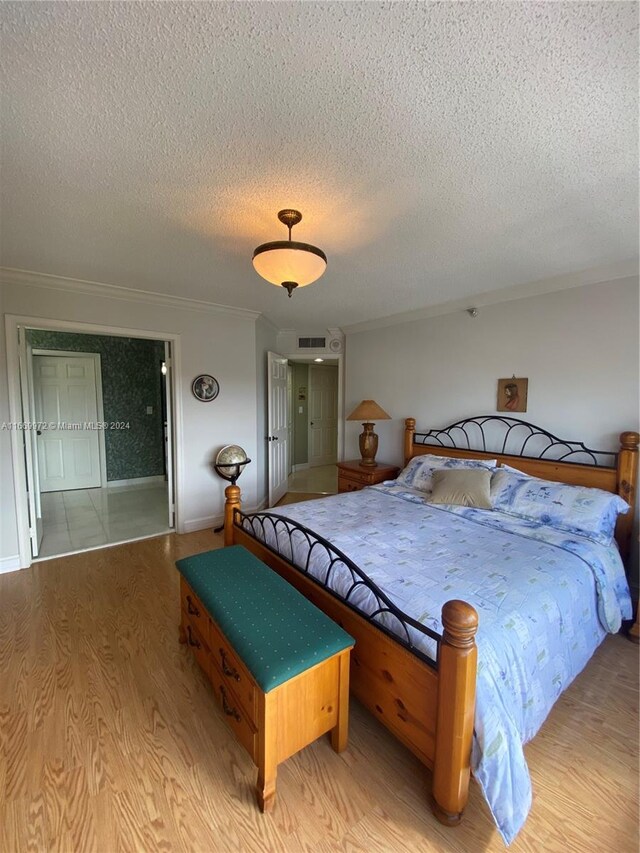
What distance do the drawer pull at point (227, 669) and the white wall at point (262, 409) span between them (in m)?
Answer: 2.82

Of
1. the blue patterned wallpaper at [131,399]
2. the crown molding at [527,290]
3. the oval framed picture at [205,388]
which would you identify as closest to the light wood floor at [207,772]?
the oval framed picture at [205,388]

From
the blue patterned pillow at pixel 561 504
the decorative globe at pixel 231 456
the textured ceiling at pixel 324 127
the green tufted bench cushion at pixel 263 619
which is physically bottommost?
the green tufted bench cushion at pixel 263 619

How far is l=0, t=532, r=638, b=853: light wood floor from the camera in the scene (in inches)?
48.1

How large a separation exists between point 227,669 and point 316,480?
186 inches

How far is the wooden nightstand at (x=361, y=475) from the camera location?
3949mm

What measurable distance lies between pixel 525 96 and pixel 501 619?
1.86 metres

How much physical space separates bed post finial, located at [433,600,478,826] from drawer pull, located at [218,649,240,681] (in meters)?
0.79

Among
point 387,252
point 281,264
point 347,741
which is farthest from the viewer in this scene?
point 387,252

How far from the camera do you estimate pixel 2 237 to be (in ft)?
7.39

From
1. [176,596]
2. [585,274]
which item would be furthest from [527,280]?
[176,596]

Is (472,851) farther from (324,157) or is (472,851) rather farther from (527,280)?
(527,280)

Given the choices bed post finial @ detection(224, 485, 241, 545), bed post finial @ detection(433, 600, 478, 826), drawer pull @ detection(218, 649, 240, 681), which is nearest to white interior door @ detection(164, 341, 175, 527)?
bed post finial @ detection(224, 485, 241, 545)

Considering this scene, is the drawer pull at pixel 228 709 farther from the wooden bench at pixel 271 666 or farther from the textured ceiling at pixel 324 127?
the textured ceiling at pixel 324 127

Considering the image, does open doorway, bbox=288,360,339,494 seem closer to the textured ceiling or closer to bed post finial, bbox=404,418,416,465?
bed post finial, bbox=404,418,416,465
